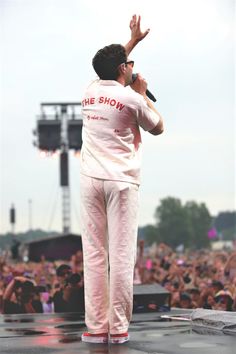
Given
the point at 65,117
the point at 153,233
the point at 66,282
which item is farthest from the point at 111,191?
the point at 153,233

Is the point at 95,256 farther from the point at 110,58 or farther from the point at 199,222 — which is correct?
the point at 199,222

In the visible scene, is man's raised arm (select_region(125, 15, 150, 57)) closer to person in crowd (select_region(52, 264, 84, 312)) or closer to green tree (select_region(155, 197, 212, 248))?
person in crowd (select_region(52, 264, 84, 312))

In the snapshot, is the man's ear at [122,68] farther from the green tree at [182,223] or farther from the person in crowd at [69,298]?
the green tree at [182,223]

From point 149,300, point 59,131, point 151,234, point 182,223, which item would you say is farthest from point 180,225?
point 149,300

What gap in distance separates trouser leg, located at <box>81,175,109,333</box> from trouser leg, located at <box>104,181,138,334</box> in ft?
0.20

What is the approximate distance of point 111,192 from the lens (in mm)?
3670

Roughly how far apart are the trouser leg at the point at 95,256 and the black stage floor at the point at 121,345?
0.56 feet

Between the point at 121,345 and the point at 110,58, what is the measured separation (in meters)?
1.49

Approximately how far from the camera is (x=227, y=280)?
9852mm

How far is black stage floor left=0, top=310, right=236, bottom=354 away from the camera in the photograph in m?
3.38

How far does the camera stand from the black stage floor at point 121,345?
11.1 feet

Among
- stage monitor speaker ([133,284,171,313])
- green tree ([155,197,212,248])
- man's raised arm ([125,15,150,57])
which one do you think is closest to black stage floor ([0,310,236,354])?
stage monitor speaker ([133,284,171,313])

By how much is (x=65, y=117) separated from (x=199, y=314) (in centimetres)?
2620

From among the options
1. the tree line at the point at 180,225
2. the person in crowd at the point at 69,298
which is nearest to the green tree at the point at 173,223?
the tree line at the point at 180,225
